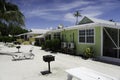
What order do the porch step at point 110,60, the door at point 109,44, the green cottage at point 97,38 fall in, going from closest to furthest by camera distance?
1. the porch step at point 110,60
2. the green cottage at point 97,38
3. the door at point 109,44

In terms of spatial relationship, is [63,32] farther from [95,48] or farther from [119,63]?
[119,63]

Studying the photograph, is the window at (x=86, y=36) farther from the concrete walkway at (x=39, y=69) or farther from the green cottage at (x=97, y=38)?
the concrete walkway at (x=39, y=69)

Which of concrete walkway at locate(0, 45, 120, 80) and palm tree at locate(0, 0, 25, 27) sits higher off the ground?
palm tree at locate(0, 0, 25, 27)

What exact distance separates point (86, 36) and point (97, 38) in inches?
61.8

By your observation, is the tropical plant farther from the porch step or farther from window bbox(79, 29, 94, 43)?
the porch step

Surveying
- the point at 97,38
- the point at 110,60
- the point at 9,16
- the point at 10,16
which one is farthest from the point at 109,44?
the point at 9,16

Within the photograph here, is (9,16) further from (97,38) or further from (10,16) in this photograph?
(97,38)

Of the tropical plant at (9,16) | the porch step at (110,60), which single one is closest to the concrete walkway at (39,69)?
the porch step at (110,60)

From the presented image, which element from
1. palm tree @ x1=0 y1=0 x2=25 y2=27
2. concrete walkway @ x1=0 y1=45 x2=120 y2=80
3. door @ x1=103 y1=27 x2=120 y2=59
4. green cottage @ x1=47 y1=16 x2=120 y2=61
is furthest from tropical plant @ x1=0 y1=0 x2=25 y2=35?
door @ x1=103 y1=27 x2=120 y2=59

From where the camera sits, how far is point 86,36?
14914 millimetres

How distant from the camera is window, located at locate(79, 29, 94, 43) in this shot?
14.4 metres

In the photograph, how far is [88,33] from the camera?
1477 centimetres

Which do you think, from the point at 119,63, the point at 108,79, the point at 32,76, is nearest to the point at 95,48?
the point at 119,63

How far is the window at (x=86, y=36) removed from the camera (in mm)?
14398
